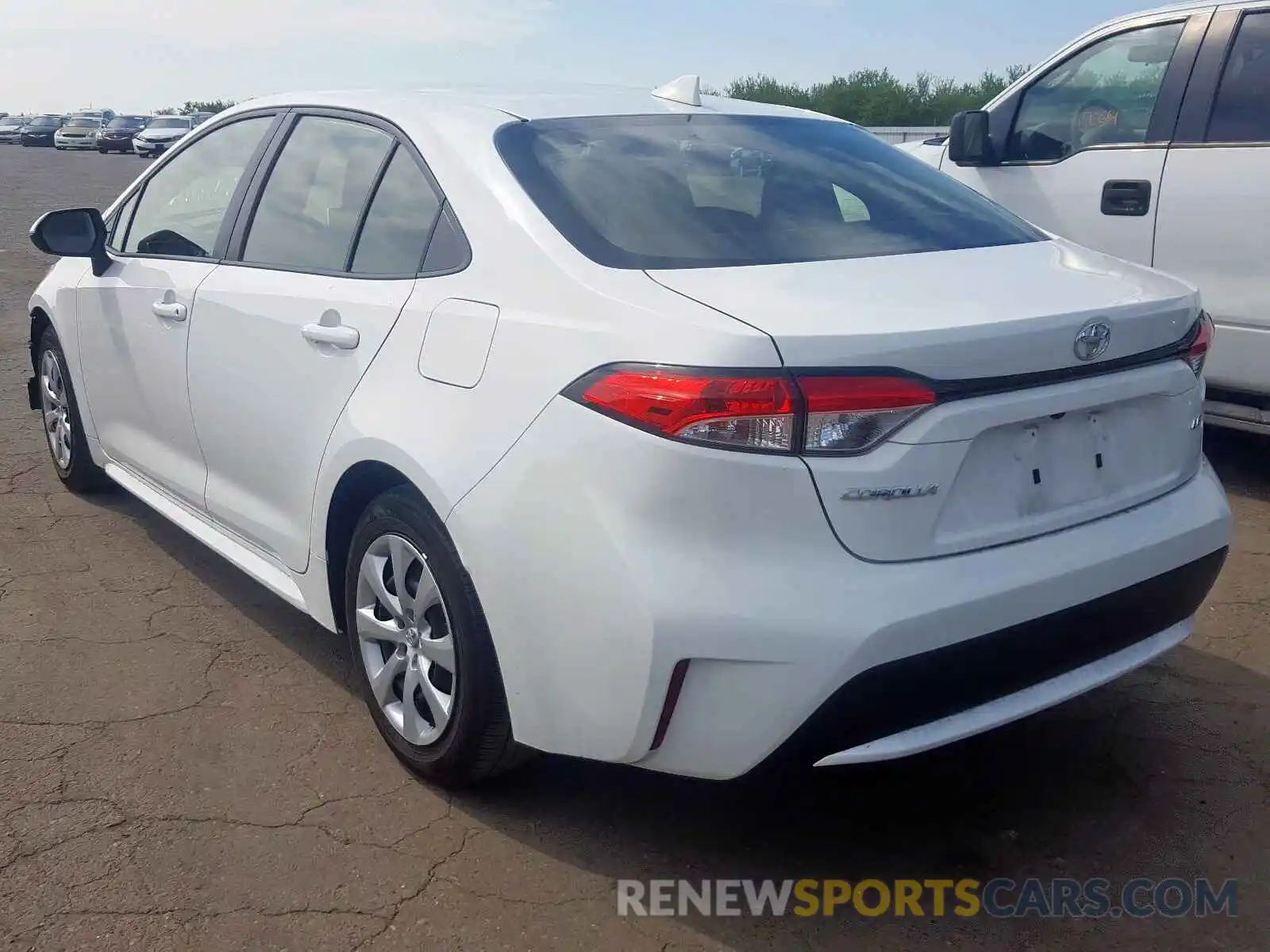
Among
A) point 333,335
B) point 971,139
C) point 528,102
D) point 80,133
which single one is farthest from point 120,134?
point 333,335

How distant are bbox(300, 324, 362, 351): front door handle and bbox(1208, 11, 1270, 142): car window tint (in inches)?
149

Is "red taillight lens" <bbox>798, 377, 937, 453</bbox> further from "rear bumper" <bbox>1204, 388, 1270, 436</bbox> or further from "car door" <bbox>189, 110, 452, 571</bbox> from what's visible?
"rear bumper" <bbox>1204, 388, 1270, 436</bbox>

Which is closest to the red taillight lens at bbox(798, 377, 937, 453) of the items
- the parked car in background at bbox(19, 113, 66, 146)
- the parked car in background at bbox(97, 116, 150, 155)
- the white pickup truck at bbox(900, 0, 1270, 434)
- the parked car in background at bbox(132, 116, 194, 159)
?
the white pickup truck at bbox(900, 0, 1270, 434)

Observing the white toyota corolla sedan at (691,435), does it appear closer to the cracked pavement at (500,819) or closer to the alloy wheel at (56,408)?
the cracked pavement at (500,819)

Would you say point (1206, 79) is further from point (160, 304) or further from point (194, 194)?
point (160, 304)

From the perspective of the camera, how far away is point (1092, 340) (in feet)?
8.33

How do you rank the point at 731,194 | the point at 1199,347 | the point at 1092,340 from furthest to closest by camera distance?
Answer: the point at 731,194 < the point at 1199,347 < the point at 1092,340

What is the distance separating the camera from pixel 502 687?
2.70 meters

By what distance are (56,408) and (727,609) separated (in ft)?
13.1

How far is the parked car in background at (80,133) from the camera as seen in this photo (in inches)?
1987

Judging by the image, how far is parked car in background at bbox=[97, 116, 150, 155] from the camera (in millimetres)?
45969

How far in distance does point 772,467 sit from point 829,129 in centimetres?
165

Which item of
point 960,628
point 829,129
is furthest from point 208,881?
point 829,129

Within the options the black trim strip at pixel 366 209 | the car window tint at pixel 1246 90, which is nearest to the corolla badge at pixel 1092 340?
the black trim strip at pixel 366 209
